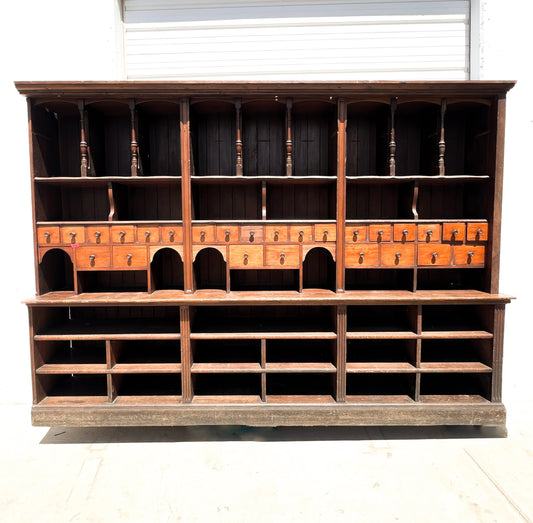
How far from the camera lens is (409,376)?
2936 millimetres

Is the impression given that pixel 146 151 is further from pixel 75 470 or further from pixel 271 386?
pixel 75 470

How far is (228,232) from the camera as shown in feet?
9.18

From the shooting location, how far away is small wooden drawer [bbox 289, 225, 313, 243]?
2.80 metres

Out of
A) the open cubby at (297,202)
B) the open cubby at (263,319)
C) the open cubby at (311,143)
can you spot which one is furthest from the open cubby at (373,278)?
the open cubby at (311,143)

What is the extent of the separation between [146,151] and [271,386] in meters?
2.48

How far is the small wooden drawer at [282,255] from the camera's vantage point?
282 centimetres

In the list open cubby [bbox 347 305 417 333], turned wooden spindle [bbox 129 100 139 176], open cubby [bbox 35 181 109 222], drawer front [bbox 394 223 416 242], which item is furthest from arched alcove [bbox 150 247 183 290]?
drawer front [bbox 394 223 416 242]

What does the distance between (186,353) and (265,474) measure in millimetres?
1086

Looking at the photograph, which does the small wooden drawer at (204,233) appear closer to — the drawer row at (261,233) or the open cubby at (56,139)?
the drawer row at (261,233)

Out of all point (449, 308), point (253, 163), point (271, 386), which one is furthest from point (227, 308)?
point (449, 308)

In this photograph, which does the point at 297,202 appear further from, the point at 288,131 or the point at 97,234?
the point at 97,234

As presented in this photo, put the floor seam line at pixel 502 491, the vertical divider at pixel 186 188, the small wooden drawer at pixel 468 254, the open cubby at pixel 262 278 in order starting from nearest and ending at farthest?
1. the floor seam line at pixel 502 491
2. the vertical divider at pixel 186 188
3. the small wooden drawer at pixel 468 254
4. the open cubby at pixel 262 278

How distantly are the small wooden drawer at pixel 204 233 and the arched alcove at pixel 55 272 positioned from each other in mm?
1332

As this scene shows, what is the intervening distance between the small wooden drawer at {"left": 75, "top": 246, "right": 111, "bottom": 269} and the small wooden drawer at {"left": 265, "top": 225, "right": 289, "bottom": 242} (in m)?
1.34
